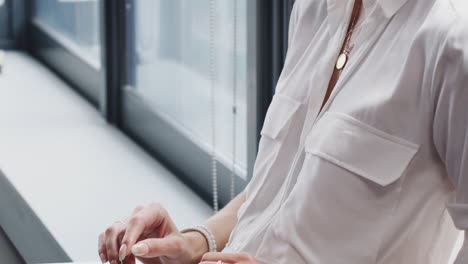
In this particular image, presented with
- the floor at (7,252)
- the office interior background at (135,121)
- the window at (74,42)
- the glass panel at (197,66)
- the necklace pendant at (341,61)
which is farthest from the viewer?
the window at (74,42)

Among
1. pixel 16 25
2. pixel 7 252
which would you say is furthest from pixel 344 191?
pixel 16 25

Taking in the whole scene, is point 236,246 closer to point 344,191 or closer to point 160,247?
point 160,247

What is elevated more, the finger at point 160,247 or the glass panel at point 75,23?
the finger at point 160,247

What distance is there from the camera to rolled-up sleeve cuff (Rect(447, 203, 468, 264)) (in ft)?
3.60

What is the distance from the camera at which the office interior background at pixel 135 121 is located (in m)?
2.38

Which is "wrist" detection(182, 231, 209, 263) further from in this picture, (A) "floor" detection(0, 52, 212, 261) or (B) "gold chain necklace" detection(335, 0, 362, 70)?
(A) "floor" detection(0, 52, 212, 261)

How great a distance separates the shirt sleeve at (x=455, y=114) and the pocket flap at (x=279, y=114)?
310 millimetres

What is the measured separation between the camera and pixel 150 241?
1396 millimetres

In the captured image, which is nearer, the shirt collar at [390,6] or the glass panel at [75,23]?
the shirt collar at [390,6]

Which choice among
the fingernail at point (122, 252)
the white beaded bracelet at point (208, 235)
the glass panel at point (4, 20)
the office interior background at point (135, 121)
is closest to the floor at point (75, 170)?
the office interior background at point (135, 121)

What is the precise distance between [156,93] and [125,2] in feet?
1.41

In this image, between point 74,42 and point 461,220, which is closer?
point 461,220

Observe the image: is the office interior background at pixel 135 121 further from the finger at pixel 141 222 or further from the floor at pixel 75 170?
the finger at pixel 141 222

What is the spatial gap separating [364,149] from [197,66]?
1672mm
